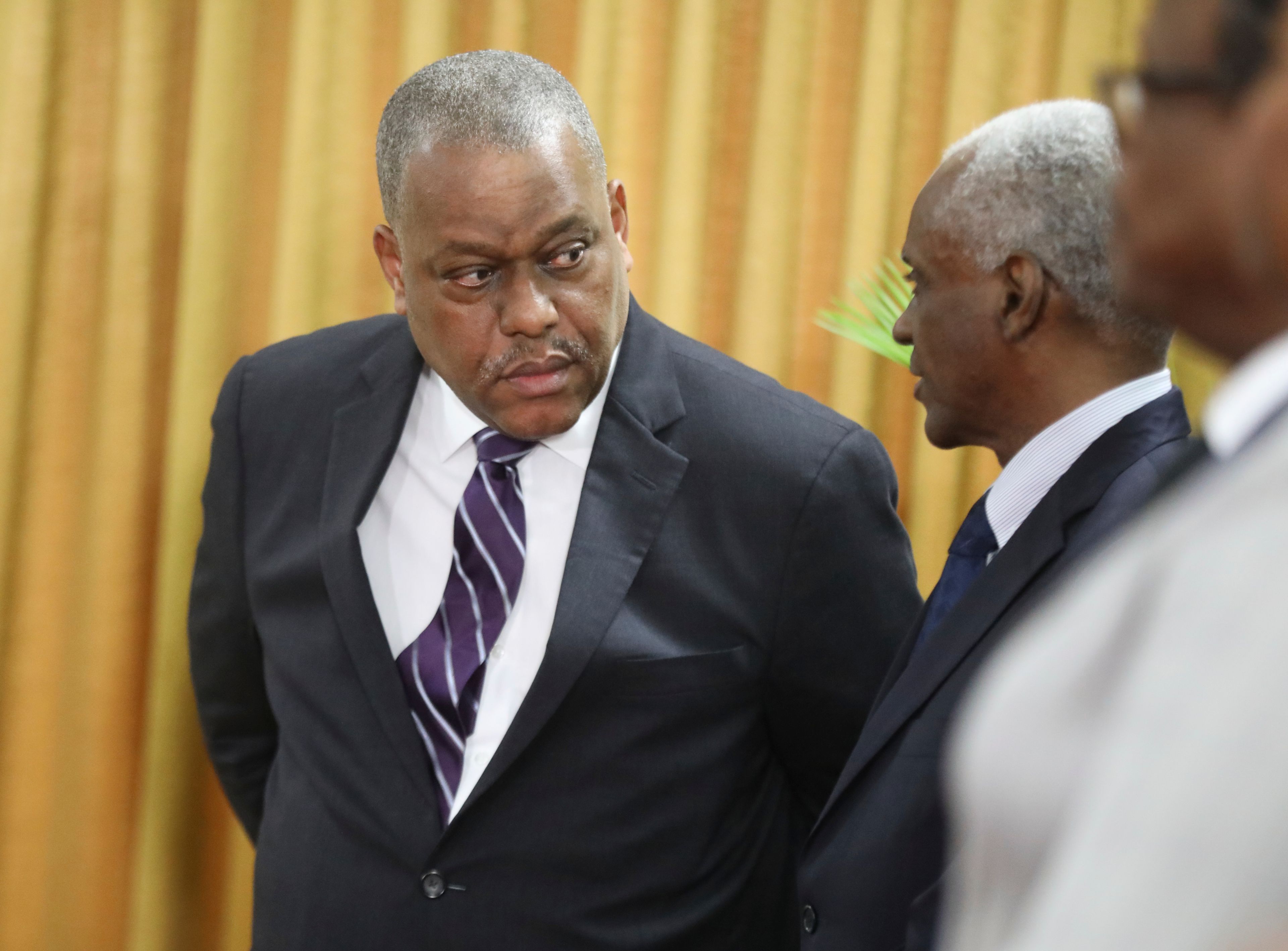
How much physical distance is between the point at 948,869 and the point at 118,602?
167 centimetres

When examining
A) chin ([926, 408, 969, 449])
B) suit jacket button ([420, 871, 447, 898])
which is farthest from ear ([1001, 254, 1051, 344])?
suit jacket button ([420, 871, 447, 898])

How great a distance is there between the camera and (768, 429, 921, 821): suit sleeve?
1572 mm

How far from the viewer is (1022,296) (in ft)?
4.02

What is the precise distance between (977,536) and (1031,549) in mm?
171

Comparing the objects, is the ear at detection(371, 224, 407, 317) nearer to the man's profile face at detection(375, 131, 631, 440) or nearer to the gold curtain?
the man's profile face at detection(375, 131, 631, 440)

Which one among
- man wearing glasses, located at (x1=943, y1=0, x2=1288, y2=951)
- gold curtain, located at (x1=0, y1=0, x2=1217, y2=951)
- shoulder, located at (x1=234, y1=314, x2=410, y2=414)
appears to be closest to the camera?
man wearing glasses, located at (x1=943, y1=0, x2=1288, y2=951)

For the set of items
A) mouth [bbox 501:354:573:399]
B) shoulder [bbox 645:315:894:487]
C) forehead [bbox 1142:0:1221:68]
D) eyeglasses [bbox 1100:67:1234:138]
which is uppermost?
forehead [bbox 1142:0:1221:68]

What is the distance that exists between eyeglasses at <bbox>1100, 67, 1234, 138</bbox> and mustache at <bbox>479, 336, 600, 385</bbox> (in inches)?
37.1

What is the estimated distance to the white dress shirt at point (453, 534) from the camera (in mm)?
1550

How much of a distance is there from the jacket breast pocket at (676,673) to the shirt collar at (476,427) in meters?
0.28

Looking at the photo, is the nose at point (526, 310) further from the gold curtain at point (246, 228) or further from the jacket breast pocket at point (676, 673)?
the gold curtain at point (246, 228)

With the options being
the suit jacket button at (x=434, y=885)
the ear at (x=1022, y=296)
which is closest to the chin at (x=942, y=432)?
the ear at (x=1022, y=296)

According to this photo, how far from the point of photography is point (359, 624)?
158 cm

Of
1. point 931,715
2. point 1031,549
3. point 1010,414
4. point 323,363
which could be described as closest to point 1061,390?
point 1010,414
